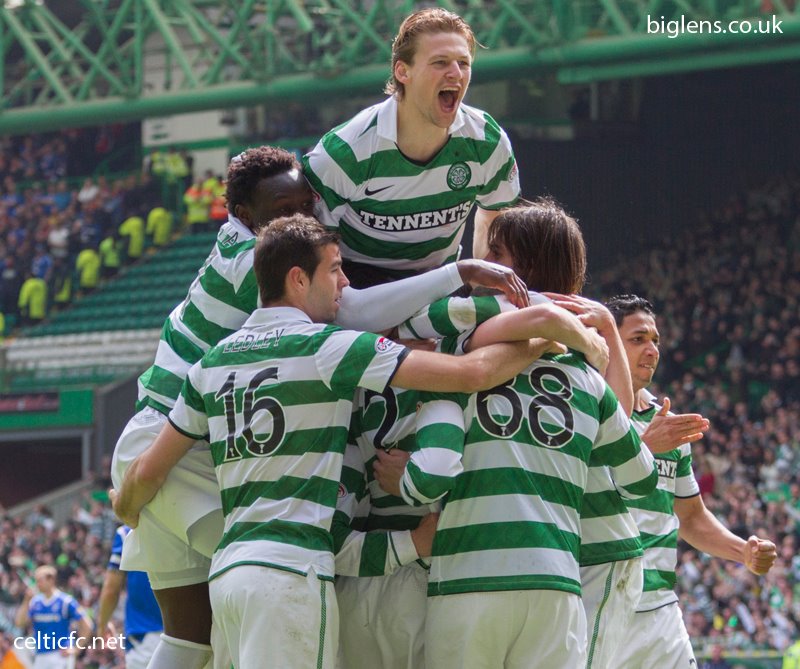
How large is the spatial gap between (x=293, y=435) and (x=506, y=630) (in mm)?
829

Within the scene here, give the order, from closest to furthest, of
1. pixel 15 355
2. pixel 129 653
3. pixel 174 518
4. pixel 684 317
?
1. pixel 174 518
2. pixel 129 653
3. pixel 684 317
4. pixel 15 355

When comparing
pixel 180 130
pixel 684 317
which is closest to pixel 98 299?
pixel 180 130

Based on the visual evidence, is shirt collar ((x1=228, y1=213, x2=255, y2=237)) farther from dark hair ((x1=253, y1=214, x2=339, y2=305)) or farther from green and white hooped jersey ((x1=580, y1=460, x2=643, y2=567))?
green and white hooped jersey ((x1=580, y1=460, x2=643, y2=567))

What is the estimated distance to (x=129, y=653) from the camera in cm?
895

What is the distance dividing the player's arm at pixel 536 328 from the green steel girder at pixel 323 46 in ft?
44.5

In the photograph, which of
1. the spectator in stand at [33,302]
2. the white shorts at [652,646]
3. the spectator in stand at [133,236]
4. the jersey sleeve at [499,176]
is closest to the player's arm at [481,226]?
the jersey sleeve at [499,176]

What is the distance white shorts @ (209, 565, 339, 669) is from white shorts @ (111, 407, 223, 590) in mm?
617

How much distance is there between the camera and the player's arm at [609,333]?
4.40 meters

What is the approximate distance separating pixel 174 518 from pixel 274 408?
815mm

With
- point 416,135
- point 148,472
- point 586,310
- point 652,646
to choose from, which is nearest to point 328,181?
point 416,135

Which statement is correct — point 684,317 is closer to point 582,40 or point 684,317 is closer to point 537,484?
point 582,40

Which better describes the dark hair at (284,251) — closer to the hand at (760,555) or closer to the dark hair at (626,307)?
the dark hair at (626,307)

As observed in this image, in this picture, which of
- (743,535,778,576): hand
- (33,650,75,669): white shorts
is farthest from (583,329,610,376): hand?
(33,650,75,669): white shorts

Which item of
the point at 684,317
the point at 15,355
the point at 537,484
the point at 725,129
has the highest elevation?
the point at 537,484
